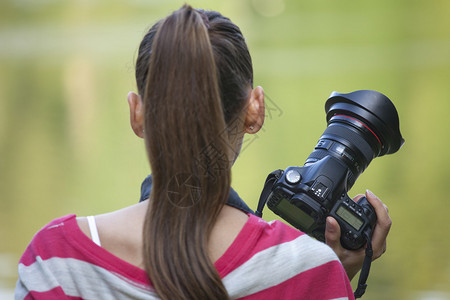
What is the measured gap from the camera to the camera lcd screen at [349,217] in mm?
953

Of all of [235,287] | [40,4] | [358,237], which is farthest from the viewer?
[40,4]

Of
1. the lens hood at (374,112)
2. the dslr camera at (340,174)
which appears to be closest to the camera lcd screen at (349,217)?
the dslr camera at (340,174)

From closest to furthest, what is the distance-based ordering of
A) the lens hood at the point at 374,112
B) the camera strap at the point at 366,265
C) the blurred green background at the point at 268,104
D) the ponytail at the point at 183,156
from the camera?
the ponytail at the point at 183,156 < the camera strap at the point at 366,265 < the lens hood at the point at 374,112 < the blurred green background at the point at 268,104

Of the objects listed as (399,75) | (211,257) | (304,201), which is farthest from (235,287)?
(399,75)

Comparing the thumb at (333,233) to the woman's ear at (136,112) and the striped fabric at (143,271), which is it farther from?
the woman's ear at (136,112)

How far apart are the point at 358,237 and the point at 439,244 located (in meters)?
1.92

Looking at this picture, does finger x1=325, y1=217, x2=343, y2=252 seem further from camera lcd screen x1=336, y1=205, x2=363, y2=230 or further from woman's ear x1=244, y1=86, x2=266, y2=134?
woman's ear x1=244, y1=86, x2=266, y2=134

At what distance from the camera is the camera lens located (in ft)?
3.37

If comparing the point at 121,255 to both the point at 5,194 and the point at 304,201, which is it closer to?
the point at 304,201

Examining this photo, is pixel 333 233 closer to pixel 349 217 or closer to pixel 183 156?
pixel 349 217

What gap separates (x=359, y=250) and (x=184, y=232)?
341mm

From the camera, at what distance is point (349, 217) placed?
0.96 metres

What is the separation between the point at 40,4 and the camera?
7.35 m

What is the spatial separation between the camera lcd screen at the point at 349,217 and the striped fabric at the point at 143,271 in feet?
0.68
